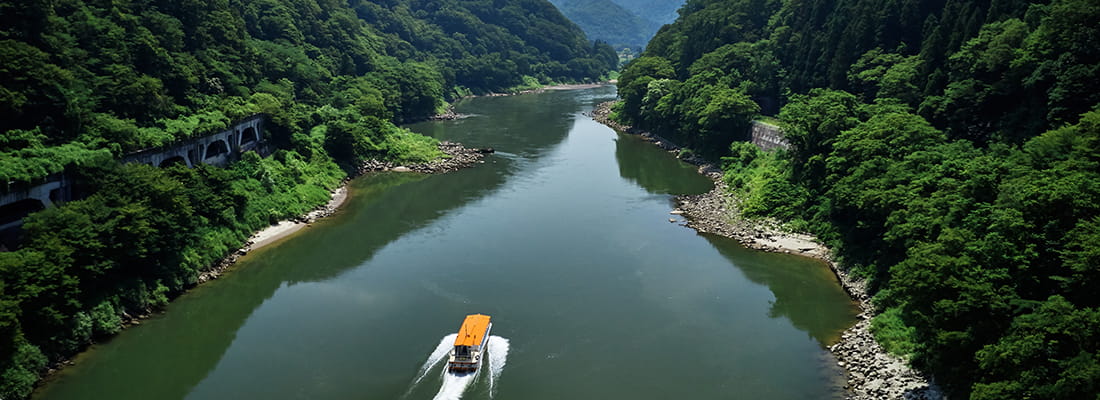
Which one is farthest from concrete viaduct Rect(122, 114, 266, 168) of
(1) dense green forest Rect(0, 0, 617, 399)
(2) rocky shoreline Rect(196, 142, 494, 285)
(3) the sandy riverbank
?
(3) the sandy riverbank

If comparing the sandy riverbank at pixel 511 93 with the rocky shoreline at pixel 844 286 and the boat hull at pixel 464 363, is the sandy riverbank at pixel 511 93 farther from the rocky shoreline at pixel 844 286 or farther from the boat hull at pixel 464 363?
the boat hull at pixel 464 363

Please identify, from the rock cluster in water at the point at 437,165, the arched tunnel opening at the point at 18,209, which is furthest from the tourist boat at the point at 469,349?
the rock cluster in water at the point at 437,165

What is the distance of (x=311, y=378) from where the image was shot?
102 ft

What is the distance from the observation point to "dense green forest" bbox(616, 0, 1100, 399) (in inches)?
985

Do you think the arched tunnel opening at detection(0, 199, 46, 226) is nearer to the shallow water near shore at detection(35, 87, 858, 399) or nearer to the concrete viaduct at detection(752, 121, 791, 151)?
the shallow water near shore at detection(35, 87, 858, 399)

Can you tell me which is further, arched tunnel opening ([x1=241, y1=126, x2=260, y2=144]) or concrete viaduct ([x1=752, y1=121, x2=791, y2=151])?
concrete viaduct ([x1=752, y1=121, x2=791, y2=151])

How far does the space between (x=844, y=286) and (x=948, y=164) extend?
839 centimetres

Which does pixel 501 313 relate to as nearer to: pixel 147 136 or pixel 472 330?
pixel 472 330

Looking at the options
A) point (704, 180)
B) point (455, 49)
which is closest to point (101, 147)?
point (704, 180)

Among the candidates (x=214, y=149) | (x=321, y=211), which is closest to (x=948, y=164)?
(x=321, y=211)

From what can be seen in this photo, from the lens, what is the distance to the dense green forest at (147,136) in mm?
31297

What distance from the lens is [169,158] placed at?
4706 cm

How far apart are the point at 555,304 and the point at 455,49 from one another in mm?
119104

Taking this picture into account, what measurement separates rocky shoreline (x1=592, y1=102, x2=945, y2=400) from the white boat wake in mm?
14615
